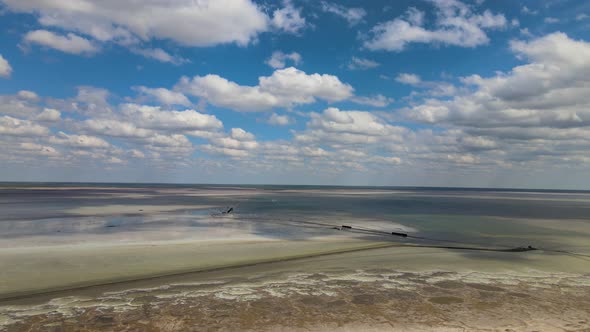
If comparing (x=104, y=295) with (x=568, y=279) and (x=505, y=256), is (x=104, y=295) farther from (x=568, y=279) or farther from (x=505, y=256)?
(x=505, y=256)

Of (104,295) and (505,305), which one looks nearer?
(505,305)

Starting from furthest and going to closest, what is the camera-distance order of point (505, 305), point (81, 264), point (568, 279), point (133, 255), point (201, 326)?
point (133, 255)
point (81, 264)
point (568, 279)
point (505, 305)
point (201, 326)

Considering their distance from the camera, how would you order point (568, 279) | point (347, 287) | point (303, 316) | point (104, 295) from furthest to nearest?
point (568, 279), point (347, 287), point (104, 295), point (303, 316)

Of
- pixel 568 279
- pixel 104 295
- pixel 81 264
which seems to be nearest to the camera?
pixel 104 295

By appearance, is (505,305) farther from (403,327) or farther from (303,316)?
(303,316)

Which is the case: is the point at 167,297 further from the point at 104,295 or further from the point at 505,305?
the point at 505,305

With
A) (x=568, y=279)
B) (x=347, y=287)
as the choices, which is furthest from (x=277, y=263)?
(x=568, y=279)

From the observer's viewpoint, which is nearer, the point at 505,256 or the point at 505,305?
the point at 505,305

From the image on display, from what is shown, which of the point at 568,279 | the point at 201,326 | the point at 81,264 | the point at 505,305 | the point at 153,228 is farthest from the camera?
the point at 153,228

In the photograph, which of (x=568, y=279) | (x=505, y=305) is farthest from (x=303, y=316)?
(x=568, y=279)
